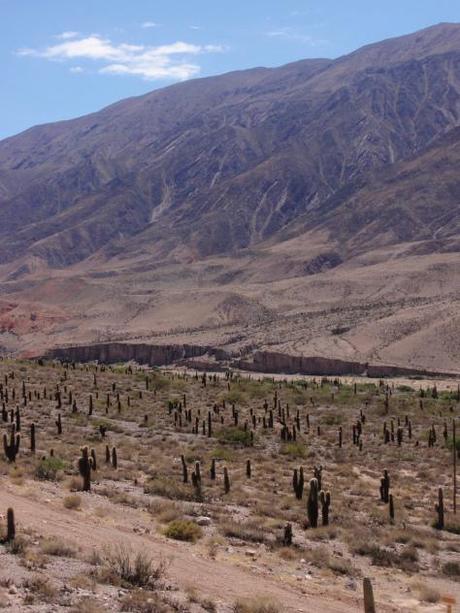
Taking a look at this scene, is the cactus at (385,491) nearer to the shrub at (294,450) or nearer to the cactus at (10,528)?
the shrub at (294,450)

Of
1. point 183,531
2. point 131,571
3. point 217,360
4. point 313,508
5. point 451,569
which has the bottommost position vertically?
point 217,360

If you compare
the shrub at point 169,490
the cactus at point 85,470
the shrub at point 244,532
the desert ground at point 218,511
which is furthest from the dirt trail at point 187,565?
the shrub at point 169,490

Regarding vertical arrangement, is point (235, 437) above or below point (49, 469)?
below

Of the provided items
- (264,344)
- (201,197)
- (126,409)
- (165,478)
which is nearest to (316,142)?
(201,197)

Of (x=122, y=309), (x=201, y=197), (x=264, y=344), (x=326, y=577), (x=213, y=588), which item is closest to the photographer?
(x=213, y=588)

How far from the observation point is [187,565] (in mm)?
13289

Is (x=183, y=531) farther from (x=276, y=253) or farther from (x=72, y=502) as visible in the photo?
(x=276, y=253)

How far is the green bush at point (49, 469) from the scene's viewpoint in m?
19.1

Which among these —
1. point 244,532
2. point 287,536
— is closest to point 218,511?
point 244,532

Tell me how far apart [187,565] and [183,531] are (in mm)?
1968

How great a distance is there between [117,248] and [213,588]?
15989 centimetres

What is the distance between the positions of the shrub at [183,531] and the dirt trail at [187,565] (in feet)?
1.14

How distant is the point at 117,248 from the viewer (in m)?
170

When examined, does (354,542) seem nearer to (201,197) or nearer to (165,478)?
(165,478)
